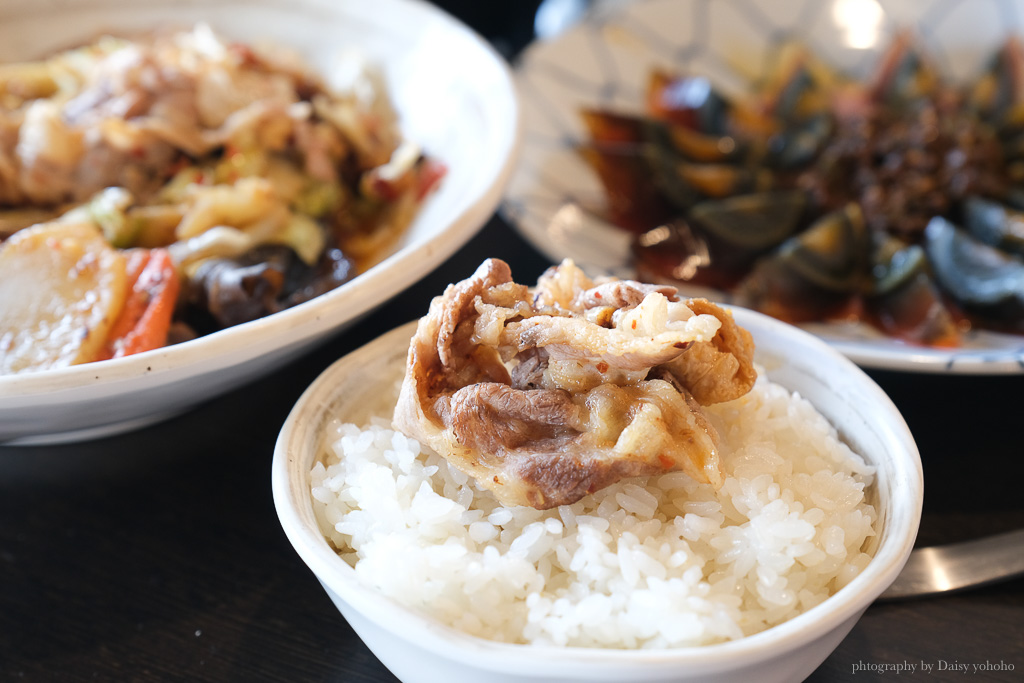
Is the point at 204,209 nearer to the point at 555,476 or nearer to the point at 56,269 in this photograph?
the point at 56,269

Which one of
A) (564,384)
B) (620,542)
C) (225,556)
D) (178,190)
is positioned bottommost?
(225,556)

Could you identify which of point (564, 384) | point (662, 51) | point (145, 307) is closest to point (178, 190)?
point (145, 307)

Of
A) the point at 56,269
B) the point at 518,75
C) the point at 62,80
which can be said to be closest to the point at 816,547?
the point at 56,269

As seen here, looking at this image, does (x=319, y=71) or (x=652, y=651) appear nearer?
(x=652, y=651)

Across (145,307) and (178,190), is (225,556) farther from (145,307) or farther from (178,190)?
(178,190)

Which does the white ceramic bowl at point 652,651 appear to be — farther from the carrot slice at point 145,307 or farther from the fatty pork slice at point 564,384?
the carrot slice at point 145,307
